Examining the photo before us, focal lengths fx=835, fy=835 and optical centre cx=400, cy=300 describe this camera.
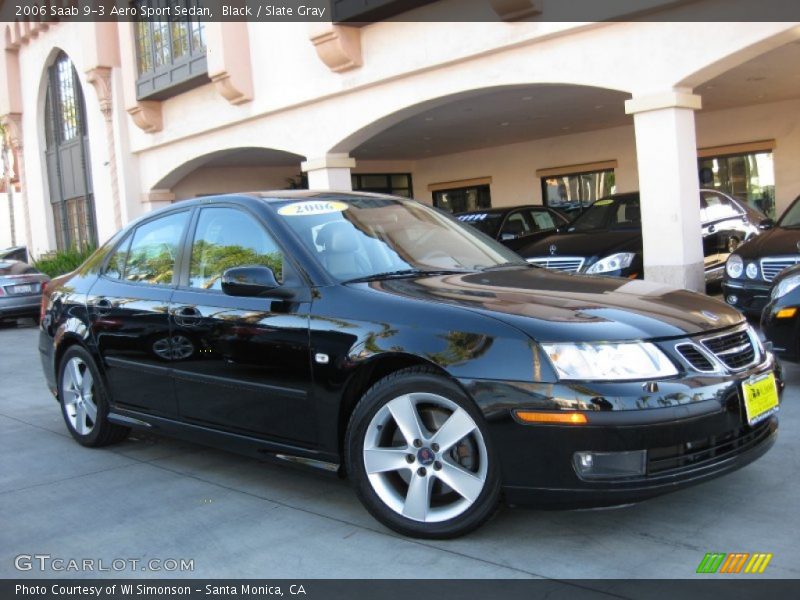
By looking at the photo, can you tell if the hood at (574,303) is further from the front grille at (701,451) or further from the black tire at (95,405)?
the black tire at (95,405)

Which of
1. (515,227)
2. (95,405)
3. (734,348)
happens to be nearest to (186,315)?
(95,405)

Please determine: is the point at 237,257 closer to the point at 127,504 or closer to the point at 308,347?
the point at 308,347

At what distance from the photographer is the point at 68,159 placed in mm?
24016

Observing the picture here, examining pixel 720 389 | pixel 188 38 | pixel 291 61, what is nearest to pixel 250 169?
pixel 188 38

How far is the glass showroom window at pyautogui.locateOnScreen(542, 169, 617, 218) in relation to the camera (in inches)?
802

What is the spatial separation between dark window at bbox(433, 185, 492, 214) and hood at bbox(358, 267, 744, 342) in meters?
19.1

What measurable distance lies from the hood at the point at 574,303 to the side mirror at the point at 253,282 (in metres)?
0.46

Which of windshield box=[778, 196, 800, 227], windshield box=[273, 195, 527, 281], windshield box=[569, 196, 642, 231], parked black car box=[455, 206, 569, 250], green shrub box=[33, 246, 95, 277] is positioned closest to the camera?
windshield box=[273, 195, 527, 281]

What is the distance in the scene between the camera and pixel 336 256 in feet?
13.7

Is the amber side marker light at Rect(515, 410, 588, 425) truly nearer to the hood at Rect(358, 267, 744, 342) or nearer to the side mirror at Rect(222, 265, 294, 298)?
the hood at Rect(358, 267, 744, 342)

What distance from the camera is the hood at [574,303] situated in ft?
10.8

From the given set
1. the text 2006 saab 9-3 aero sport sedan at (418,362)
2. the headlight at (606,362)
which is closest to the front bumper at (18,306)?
the text 2006 saab 9-3 aero sport sedan at (418,362)

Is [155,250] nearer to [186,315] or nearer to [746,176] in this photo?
[186,315]

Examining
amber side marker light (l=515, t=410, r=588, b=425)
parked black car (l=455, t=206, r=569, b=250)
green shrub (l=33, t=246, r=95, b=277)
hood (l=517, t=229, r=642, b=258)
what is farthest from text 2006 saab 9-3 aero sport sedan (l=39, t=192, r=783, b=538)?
green shrub (l=33, t=246, r=95, b=277)
